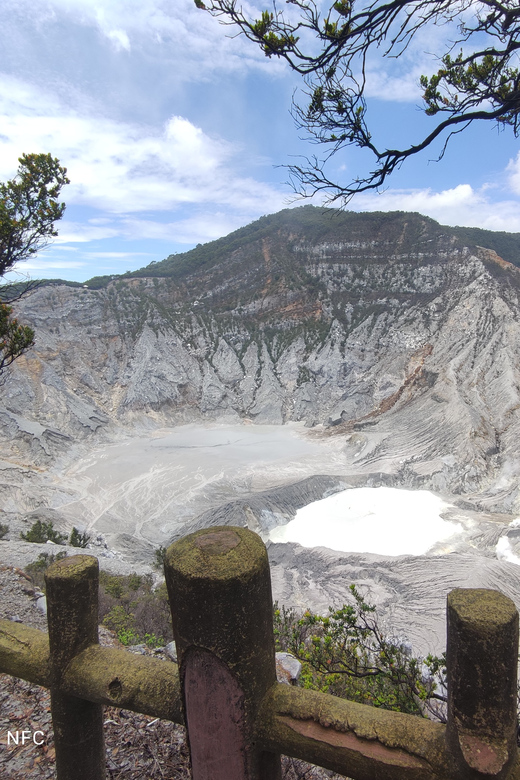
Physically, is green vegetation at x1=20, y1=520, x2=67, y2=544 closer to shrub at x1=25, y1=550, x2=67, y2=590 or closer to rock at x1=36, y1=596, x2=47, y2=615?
shrub at x1=25, y1=550, x2=67, y2=590

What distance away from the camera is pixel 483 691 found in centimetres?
168

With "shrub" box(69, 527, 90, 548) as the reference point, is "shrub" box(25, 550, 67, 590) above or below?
above

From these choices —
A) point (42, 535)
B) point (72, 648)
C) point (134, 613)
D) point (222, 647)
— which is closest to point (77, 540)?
point (42, 535)

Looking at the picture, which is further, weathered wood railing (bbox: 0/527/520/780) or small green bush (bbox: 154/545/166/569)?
small green bush (bbox: 154/545/166/569)

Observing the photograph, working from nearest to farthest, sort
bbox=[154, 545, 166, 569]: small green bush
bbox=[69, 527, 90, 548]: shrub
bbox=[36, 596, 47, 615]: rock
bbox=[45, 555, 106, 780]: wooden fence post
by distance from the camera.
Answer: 1. bbox=[45, 555, 106, 780]: wooden fence post
2. bbox=[36, 596, 47, 615]: rock
3. bbox=[154, 545, 166, 569]: small green bush
4. bbox=[69, 527, 90, 548]: shrub

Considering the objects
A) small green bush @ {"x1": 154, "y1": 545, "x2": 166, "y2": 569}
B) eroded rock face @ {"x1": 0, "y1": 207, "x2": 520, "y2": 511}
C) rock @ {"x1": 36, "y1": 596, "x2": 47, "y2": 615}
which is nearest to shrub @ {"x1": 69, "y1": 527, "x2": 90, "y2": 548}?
small green bush @ {"x1": 154, "y1": 545, "x2": 166, "y2": 569}

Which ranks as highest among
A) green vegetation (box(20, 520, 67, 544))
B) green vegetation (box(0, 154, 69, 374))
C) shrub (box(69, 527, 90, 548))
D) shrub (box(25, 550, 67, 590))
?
green vegetation (box(0, 154, 69, 374))

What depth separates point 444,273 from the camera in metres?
46.9

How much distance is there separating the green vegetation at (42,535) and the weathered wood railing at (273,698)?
58.9ft

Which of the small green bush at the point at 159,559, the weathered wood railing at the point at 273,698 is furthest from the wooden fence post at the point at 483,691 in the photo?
the small green bush at the point at 159,559

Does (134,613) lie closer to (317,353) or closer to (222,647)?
(222,647)

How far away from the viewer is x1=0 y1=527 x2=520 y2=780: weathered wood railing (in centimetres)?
168

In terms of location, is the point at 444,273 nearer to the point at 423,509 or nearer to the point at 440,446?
the point at 440,446

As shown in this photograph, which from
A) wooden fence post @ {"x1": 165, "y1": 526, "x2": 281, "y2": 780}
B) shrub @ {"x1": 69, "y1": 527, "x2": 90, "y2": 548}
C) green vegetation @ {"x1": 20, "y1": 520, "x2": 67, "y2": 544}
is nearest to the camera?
wooden fence post @ {"x1": 165, "y1": 526, "x2": 281, "y2": 780}
